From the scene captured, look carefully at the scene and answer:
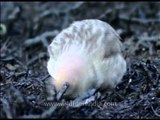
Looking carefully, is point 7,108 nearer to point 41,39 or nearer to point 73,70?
point 73,70

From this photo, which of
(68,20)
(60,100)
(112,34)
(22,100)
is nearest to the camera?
(22,100)

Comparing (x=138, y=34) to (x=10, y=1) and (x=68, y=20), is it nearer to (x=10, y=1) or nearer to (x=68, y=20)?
(x=68, y=20)

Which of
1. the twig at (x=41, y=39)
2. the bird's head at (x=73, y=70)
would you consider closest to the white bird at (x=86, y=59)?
the bird's head at (x=73, y=70)

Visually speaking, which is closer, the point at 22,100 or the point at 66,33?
the point at 22,100

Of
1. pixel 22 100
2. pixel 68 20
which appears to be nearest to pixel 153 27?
pixel 68 20

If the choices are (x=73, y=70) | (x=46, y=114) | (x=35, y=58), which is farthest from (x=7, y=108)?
(x=35, y=58)

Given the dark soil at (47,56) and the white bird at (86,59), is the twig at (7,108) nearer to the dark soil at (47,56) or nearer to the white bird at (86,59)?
the dark soil at (47,56)

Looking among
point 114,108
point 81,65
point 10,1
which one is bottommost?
point 114,108
